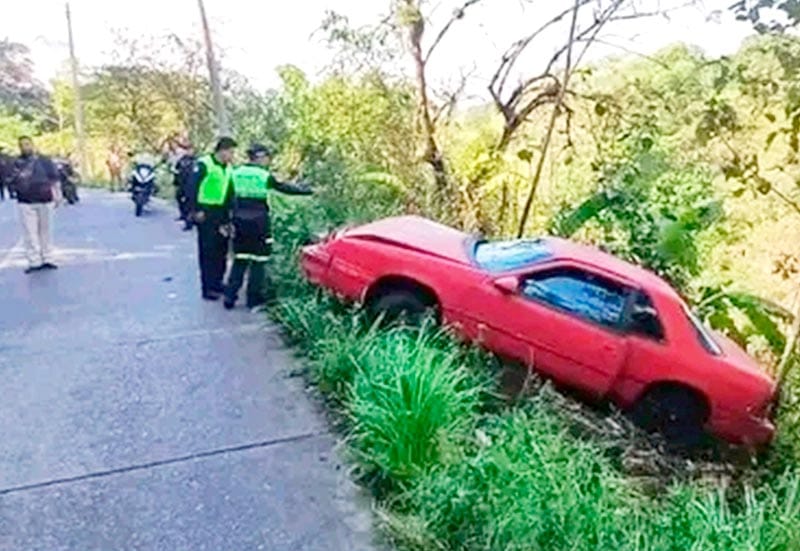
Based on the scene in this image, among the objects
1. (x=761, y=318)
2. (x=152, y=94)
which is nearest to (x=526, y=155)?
(x=761, y=318)

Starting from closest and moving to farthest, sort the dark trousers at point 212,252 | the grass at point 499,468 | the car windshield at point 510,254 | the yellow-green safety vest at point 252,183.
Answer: the grass at point 499,468 < the car windshield at point 510,254 < the yellow-green safety vest at point 252,183 < the dark trousers at point 212,252

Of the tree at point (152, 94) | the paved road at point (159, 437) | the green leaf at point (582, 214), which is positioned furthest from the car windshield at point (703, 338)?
the tree at point (152, 94)

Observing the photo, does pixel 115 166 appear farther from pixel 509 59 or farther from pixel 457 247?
pixel 457 247

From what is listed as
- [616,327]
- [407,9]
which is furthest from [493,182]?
[616,327]

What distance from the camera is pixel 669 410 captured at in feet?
25.8

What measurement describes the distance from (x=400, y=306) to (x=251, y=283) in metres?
2.08

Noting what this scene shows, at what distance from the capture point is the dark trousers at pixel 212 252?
9.34 metres

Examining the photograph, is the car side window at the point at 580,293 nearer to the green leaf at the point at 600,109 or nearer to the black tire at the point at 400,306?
the black tire at the point at 400,306

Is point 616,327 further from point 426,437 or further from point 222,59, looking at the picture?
point 222,59

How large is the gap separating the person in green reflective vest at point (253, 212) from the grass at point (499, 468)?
1.85 metres

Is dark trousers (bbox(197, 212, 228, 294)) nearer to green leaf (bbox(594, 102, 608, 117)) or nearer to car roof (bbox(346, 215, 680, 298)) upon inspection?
car roof (bbox(346, 215, 680, 298))

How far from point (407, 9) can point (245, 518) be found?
9.87 metres

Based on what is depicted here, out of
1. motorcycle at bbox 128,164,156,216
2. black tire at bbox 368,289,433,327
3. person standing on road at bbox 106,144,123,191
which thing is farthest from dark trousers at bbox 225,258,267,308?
person standing on road at bbox 106,144,123,191

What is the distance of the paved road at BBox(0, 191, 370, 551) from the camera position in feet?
15.6
